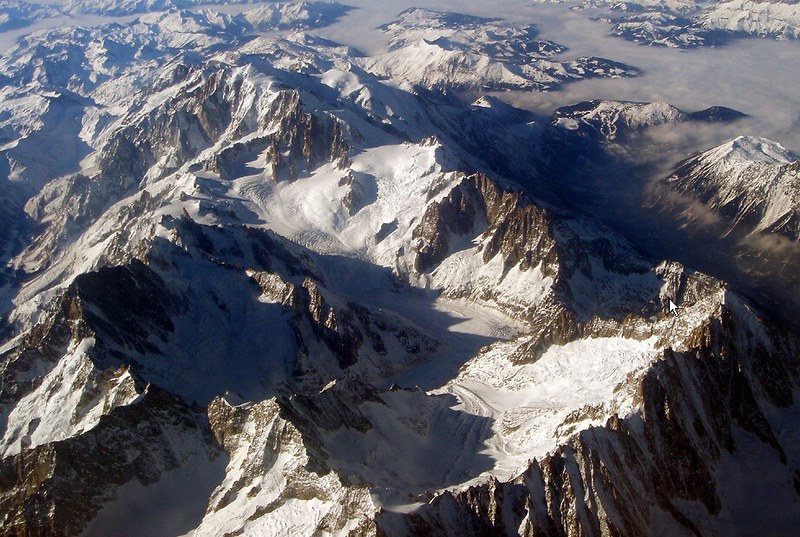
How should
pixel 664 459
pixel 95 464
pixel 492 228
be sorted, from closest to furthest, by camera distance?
pixel 95 464 < pixel 664 459 < pixel 492 228

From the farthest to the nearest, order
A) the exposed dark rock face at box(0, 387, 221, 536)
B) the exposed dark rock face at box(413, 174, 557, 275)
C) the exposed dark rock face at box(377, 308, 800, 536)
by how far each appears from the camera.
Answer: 1. the exposed dark rock face at box(413, 174, 557, 275)
2. the exposed dark rock face at box(0, 387, 221, 536)
3. the exposed dark rock face at box(377, 308, 800, 536)

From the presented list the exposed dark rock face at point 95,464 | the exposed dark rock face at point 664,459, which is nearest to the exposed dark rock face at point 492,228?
the exposed dark rock face at point 664,459

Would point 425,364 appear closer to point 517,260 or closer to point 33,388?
point 517,260

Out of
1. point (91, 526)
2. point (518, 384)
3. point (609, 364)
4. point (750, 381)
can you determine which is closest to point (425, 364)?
point (518, 384)

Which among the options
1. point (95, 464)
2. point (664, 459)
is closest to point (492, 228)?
point (664, 459)

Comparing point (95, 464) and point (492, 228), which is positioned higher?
point (95, 464)

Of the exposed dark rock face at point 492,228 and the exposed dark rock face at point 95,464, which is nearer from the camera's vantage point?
the exposed dark rock face at point 95,464

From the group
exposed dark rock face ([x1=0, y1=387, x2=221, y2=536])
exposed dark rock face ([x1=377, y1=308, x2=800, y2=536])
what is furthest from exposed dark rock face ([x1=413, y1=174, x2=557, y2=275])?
exposed dark rock face ([x1=0, y1=387, x2=221, y2=536])

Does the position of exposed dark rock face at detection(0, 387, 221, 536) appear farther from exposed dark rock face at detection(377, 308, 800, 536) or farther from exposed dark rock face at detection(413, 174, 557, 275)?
exposed dark rock face at detection(413, 174, 557, 275)

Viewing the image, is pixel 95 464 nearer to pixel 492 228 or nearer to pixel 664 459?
pixel 664 459

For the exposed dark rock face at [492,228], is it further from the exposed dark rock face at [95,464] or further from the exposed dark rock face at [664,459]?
the exposed dark rock face at [95,464]

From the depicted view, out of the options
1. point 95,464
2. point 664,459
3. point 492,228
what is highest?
point 95,464
